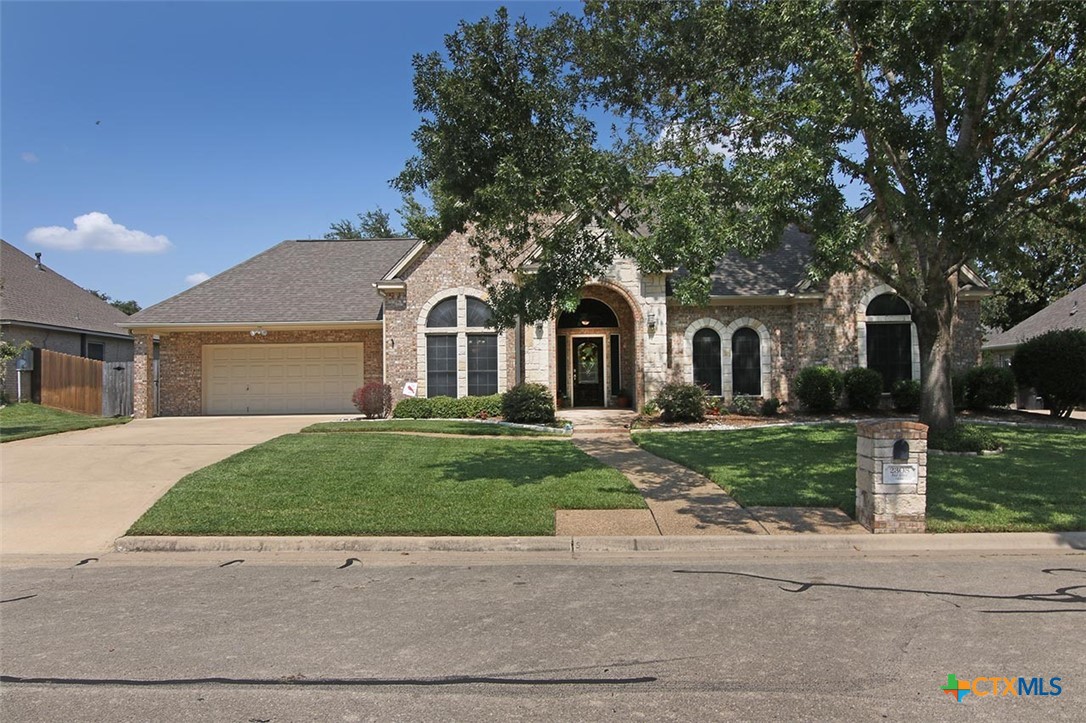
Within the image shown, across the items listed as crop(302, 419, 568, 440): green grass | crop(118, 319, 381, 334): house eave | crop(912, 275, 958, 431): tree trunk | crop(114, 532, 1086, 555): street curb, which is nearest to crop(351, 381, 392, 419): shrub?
crop(302, 419, 568, 440): green grass

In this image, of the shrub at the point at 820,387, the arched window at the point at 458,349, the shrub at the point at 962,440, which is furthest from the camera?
the arched window at the point at 458,349

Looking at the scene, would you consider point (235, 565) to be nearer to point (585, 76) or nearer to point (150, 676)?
point (150, 676)

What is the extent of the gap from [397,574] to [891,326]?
17852 millimetres

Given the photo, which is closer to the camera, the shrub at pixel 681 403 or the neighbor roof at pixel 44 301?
the shrub at pixel 681 403

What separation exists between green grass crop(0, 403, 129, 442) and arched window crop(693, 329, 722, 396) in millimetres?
16496

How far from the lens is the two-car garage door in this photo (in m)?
22.8

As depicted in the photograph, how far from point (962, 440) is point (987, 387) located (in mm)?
7724

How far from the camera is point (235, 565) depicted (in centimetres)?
710

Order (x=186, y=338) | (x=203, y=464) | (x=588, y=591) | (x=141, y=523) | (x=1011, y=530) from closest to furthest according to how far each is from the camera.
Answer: (x=588, y=591), (x=1011, y=530), (x=141, y=523), (x=203, y=464), (x=186, y=338)

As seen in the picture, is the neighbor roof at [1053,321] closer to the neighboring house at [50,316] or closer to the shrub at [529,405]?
the shrub at [529,405]

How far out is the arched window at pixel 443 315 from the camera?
66.3 feet

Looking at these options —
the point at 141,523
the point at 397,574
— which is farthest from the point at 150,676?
the point at 141,523

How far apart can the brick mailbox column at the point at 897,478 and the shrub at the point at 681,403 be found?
9.71 meters

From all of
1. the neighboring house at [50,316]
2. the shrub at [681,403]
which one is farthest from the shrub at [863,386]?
the neighboring house at [50,316]
